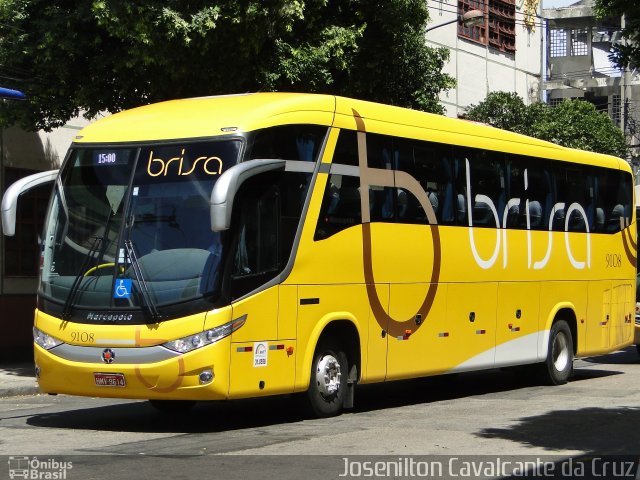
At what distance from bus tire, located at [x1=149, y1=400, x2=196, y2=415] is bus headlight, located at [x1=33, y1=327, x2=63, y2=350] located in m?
1.96

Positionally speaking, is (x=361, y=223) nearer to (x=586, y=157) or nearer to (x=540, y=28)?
(x=586, y=157)

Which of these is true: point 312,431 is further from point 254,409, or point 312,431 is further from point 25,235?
point 25,235

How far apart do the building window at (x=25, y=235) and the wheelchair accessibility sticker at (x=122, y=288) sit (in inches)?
466

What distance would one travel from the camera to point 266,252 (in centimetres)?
1246

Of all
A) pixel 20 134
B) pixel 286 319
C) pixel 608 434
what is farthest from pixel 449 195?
pixel 20 134

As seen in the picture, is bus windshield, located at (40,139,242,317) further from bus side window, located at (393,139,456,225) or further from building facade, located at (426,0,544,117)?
building facade, located at (426,0,544,117)

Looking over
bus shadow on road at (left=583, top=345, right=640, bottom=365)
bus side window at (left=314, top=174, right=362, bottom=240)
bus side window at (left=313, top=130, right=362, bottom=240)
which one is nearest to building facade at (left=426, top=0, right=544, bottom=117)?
bus shadow on road at (left=583, top=345, right=640, bottom=365)

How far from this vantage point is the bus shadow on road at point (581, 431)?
1081 cm

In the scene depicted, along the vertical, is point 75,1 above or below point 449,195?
above

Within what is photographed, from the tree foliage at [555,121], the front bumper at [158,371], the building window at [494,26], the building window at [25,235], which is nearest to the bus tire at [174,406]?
the front bumper at [158,371]

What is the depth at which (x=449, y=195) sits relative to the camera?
1570 cm

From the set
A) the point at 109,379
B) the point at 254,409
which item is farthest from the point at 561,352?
the point at 109,379

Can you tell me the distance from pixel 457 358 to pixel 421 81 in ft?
23.8

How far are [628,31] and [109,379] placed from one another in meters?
6.26
